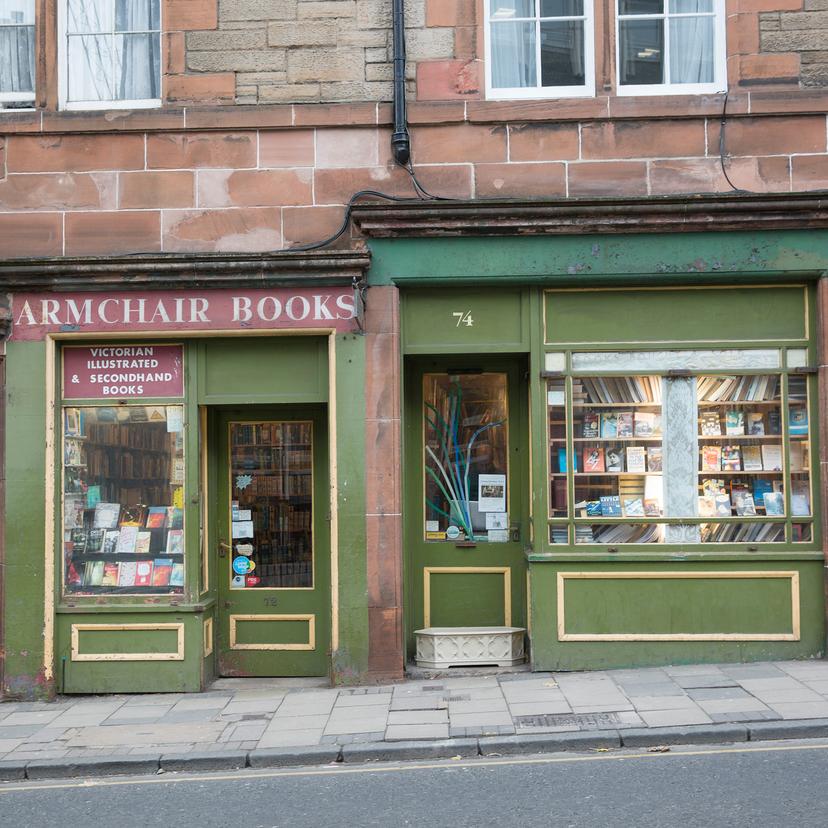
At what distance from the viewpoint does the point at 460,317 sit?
31.0 ft

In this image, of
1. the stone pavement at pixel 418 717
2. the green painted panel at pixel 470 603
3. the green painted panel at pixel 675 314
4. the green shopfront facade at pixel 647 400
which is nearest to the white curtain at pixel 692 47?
the green shopfront facade at pixel 647 400

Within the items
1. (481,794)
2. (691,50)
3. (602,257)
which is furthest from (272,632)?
(691,50)

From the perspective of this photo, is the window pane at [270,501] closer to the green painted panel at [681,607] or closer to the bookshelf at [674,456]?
the bookshelf at [674,456]

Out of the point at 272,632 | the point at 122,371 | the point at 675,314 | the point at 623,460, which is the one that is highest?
the point at 675,314

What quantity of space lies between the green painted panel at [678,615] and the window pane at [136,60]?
595 cm

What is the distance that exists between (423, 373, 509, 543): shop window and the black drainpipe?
215cm


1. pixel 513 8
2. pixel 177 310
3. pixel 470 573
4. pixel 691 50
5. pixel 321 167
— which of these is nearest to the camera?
pixel 177 310

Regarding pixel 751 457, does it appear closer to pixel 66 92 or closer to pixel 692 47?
pixel 692 47

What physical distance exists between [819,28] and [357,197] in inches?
177

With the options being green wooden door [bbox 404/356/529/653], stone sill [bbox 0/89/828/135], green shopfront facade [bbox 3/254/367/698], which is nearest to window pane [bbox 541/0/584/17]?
stone sill [bbox 0/89/828/135]

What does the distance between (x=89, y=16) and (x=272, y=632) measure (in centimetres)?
613

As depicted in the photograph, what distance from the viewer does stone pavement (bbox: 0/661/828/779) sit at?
7.06 m

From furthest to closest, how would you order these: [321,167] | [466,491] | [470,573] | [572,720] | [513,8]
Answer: [466,491] < [470,573] < [513,8] < [321,167] < [572,720]

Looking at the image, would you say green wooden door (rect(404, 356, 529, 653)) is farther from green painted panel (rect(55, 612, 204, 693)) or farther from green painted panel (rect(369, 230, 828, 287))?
green painted panel (rect(55, 612, 204, 693))
